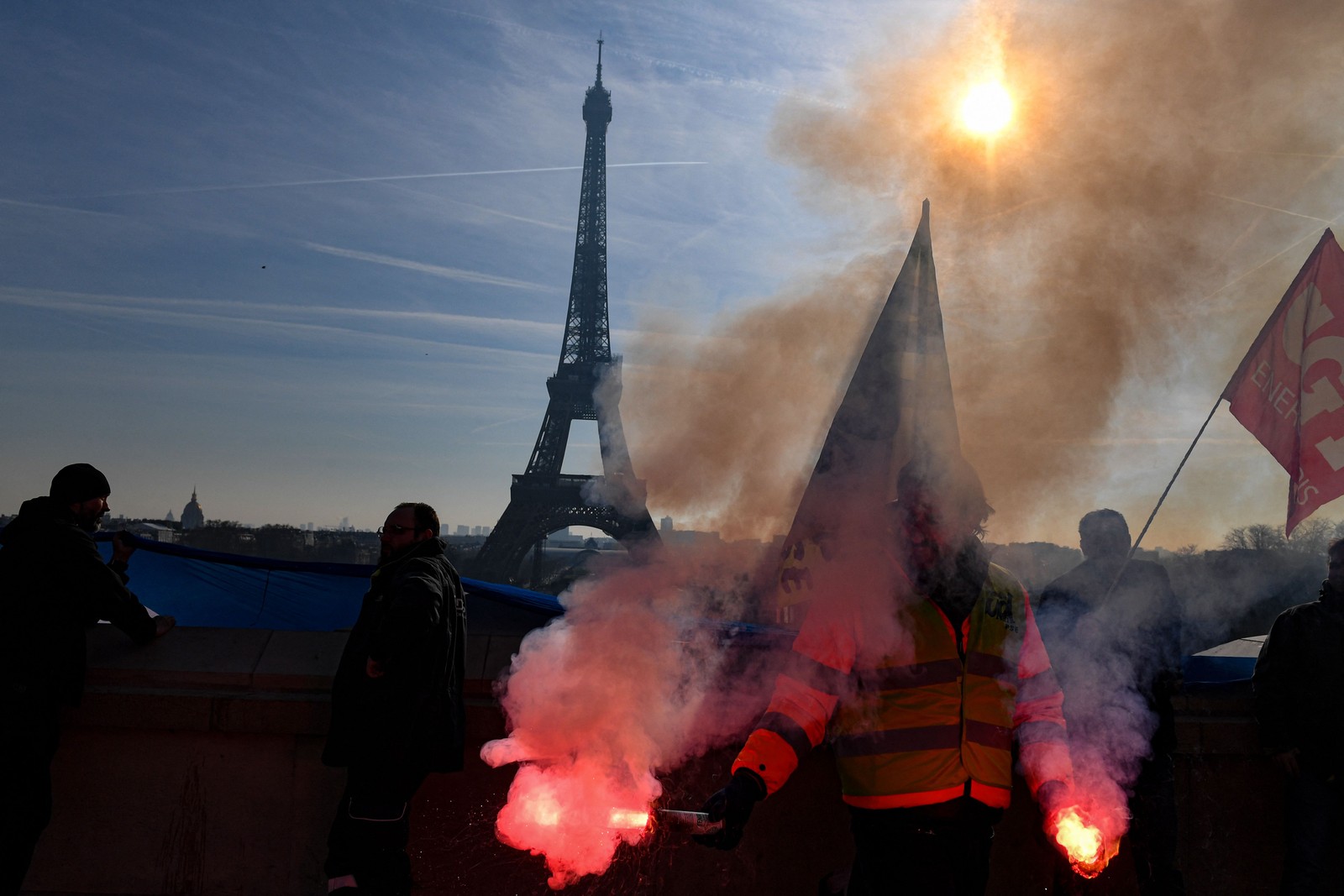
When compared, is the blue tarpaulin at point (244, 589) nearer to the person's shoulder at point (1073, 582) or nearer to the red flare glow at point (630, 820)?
the red flare glow at point (630, 820)

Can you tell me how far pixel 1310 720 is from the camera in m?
3.97

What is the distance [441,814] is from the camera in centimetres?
406

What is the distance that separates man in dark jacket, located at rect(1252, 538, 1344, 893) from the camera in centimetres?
392

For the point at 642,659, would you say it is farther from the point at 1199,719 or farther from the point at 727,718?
the point at 1199,719

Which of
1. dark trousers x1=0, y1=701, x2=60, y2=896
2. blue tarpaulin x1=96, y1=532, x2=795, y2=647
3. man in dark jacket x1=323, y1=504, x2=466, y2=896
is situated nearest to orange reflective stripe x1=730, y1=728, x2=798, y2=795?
man in dark jacket x1=323, y1=504, x2=466, y2=896

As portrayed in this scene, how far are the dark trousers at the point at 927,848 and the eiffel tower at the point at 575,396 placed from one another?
82.8 feet

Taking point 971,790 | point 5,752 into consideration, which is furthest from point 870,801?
point 5,752

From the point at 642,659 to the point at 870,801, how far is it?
1364mm

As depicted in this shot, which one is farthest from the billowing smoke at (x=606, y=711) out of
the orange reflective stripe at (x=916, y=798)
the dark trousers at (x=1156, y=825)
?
the dark trousers at (x=1156, y=825)

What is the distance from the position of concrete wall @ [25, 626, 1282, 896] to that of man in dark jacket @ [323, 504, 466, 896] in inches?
20.7

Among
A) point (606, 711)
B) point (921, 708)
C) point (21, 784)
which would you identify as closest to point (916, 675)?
point (921, 708)

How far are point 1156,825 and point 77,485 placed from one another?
482cm

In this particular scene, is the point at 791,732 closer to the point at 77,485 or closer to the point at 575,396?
the point at 77,485

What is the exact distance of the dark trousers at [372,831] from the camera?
3.41 meters
